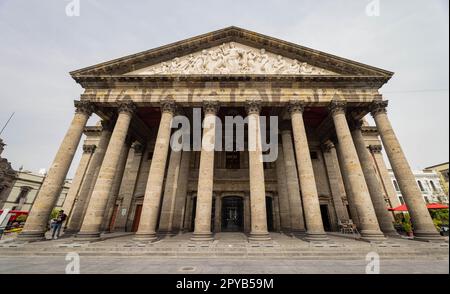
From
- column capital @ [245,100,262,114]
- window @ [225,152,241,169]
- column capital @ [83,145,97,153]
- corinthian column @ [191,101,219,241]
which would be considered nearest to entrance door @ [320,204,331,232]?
window @ [225,152,241,169]

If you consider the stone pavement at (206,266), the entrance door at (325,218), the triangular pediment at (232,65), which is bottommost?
the stone pavement at (206,266)

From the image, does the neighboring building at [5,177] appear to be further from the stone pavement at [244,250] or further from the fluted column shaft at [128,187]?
the stone pavement at [244,250]

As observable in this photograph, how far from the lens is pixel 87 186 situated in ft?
45.9

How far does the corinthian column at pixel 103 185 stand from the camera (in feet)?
33.8

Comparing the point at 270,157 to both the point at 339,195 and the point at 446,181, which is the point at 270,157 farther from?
the point at 446,181

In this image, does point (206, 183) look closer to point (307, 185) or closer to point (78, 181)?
point (307, 185)

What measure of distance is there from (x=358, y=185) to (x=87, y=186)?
1799 centimetres

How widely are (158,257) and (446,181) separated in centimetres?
950

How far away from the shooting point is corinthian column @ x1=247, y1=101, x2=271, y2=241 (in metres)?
10.1

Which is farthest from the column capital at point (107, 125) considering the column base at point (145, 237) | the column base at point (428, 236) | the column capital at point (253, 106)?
the column base at point (428, 236)

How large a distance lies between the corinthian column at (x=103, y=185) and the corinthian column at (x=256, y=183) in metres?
8.25

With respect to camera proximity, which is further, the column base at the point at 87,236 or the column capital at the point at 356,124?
the column capital at the point at 356,124

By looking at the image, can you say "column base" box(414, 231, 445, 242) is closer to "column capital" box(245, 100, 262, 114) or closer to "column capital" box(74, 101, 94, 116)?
"column capital" box(245, 100, 262, 114)

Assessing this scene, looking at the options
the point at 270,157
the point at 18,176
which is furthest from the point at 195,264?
the point at 18,176
